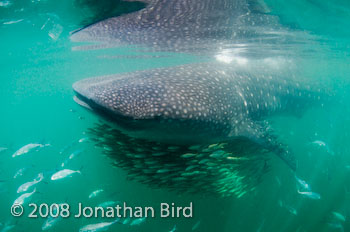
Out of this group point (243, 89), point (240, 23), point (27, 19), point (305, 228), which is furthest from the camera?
point (305, 228)

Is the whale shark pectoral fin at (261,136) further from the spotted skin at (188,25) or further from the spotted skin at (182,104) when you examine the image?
the spotted skin at (188,25)

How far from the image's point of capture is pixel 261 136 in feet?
16.6

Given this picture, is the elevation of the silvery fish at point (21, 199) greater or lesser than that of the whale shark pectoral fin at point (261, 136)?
lesser

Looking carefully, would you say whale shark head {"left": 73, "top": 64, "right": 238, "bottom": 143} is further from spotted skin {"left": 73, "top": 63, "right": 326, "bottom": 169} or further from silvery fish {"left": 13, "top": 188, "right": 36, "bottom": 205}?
silvery fish {"left": 13, "top": 188, "right": 36, "bottom": 205}

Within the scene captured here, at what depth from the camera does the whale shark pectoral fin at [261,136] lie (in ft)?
15.8

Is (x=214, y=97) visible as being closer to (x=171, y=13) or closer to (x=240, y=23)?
(x=171, y=13)

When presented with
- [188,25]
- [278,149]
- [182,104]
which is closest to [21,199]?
[182,104]

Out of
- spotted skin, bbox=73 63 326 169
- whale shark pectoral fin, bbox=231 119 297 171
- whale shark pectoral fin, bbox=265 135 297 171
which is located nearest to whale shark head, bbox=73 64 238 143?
spotted skin, bbox=73 63 326 169

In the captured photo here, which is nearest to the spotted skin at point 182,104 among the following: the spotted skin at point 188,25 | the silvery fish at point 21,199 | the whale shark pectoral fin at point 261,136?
the whale shark pectoral fin at point 261,136

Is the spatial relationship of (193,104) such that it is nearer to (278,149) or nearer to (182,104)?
(182,104)

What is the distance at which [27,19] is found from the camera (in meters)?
8.70

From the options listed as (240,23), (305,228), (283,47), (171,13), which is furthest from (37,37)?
(305,228)

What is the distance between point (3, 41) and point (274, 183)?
53.0 ft

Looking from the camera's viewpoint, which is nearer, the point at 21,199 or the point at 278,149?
the point at 278,149
